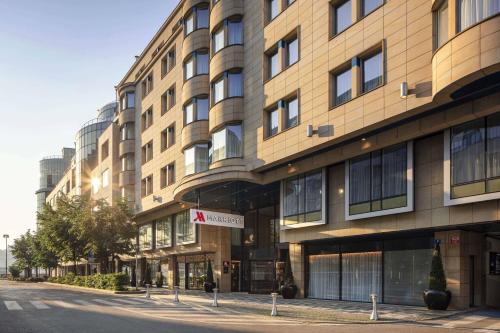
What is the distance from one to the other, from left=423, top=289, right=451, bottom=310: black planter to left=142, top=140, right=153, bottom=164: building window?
113 ft

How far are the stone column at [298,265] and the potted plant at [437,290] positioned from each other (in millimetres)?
10104

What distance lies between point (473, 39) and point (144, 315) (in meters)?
15.3

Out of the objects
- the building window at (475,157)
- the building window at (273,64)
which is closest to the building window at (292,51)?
the building window at (273,64)

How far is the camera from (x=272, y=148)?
2953 centimetres

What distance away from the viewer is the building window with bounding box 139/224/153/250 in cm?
5319

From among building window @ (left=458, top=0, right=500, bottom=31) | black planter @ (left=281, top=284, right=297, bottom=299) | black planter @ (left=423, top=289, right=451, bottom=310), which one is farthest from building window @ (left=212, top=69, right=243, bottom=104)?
black planter @ (left=423, top=289, right=451, bottom=310)

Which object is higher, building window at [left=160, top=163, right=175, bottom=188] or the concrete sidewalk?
building window at [left=160, top=163, right=175, bottom=188]

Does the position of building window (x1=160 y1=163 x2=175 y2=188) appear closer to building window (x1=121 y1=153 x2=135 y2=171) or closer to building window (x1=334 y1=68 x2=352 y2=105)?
building window (x1=121 y1=153 x2=135 y2=171)

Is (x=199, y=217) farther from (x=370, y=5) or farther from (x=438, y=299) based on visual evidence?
(x=370, y=5)

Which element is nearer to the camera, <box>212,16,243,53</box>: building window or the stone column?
the stone column

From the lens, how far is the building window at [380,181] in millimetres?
22984

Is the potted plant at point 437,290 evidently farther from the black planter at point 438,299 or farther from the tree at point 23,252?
the tree at point 23,252

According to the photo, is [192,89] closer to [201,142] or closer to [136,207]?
[201,142]

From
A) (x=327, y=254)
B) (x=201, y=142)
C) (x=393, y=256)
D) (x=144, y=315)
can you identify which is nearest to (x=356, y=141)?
(x=393, y=256)
